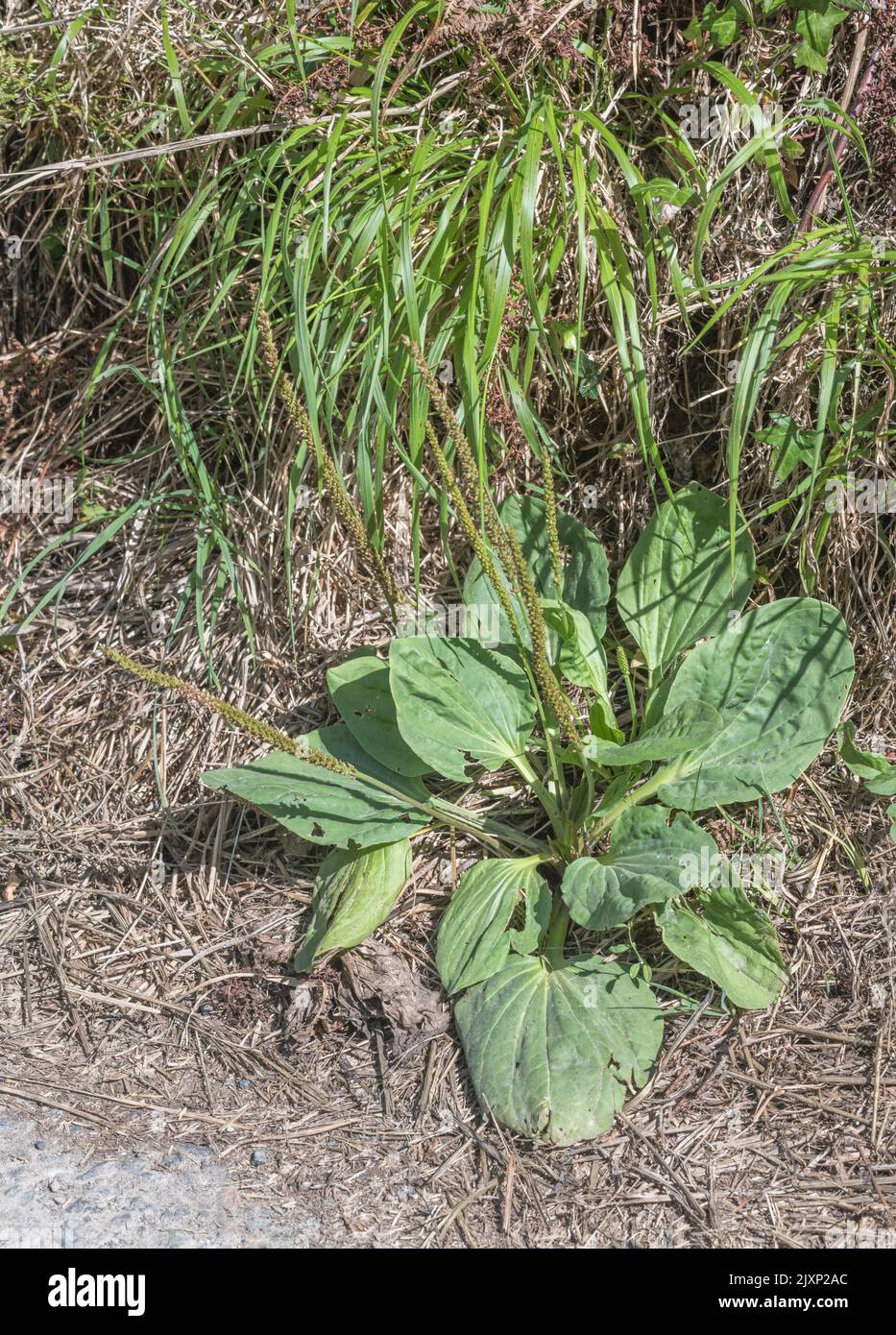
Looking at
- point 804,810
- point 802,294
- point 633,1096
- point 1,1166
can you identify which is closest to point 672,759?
point 804,810

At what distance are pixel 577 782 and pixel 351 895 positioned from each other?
1.78ft

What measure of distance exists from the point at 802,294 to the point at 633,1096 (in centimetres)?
152

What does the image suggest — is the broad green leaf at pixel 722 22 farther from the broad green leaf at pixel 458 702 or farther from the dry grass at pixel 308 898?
the broad green leaf at pixel 458 702

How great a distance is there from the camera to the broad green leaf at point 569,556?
2322 millimetres

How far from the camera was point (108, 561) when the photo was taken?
270 cm

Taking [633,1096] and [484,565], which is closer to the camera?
[484,565]

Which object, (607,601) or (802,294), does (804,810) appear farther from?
(802,294)

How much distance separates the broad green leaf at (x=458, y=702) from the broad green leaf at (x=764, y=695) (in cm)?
31

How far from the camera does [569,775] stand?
7.94 feet

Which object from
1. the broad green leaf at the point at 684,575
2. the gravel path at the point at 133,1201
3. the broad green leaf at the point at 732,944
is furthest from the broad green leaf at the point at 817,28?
the gravel path at the point at 133,1201

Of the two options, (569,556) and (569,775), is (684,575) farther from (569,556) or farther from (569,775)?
(569,775)

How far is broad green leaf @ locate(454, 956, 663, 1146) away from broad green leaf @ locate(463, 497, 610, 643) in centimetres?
72

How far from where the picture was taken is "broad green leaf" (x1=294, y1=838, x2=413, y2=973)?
2.05 meters

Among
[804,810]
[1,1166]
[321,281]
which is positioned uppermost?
[321,281]
